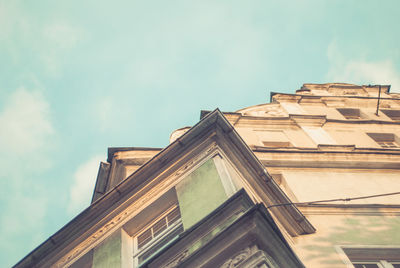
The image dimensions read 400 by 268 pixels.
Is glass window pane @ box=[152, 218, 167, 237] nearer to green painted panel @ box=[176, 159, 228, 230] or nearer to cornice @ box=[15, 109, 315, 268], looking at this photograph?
cornice @ box=[15, 109, 315, 268]

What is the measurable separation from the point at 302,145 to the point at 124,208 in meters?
8.59

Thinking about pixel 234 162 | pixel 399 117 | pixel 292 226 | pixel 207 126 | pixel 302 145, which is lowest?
pixel 292 226

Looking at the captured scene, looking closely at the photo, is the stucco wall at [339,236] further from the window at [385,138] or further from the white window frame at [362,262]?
the window at [385,138]

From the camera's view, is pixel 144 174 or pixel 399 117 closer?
pixel 144 174

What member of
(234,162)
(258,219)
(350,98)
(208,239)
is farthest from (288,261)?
(350,98)

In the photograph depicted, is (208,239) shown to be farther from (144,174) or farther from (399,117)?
(399,117)

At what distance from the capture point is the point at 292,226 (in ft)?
35.3

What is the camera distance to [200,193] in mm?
9734

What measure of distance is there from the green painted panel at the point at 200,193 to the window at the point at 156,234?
1.63 ft

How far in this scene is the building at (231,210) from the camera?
7426 millimetres

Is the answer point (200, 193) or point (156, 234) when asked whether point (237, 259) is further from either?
point (156, 234)

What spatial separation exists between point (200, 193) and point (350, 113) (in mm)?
15357

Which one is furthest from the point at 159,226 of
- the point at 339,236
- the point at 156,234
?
the point at 339,236

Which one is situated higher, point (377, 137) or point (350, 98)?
point (350, 98)
